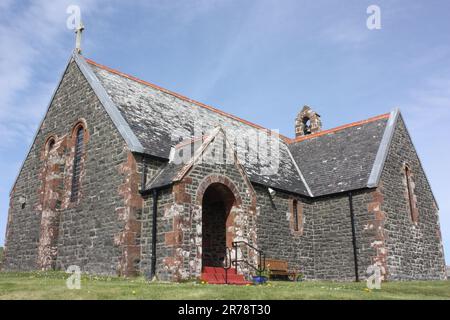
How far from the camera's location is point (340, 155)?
26281 mm

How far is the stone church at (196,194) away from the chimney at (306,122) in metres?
3.74

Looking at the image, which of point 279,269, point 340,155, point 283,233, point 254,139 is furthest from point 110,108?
point 340,155

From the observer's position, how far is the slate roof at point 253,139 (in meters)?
19.0

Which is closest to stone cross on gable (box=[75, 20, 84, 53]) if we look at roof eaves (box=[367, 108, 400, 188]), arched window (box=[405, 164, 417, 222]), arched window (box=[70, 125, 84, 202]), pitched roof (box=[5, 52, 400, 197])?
pitched roof (box=[5, 52, 400, 197])

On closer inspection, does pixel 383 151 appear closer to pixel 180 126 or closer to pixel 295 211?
pixel 295 211

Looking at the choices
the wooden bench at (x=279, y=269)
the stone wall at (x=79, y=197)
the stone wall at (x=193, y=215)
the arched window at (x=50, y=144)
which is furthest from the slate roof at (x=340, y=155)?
the arched window at (x=50, y=144)

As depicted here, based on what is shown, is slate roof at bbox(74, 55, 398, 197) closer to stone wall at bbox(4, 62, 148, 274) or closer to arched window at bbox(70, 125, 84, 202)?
stone wall at bbox(4, 62, 148, 274)

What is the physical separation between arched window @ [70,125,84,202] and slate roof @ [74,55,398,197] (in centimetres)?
233

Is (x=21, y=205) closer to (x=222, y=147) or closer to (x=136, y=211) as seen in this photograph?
(x=136, y=211)

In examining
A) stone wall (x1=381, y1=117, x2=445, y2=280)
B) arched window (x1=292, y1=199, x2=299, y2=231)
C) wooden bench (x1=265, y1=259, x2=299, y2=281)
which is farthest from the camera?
arched window (x1=292, y1=199, x2=299, y2=231)

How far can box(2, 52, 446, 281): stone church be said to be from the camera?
1652cm

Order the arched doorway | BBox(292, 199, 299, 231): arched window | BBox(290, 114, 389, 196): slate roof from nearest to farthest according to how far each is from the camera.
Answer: the arched doorway, BBox(292, 199, 299, 231): arched window, BBox(290, 114, 389, 196): slate roof
